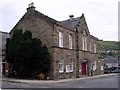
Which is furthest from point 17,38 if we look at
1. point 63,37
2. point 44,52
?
point 63,37

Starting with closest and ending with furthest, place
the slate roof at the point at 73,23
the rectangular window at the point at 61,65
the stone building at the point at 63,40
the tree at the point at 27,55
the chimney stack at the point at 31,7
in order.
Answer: the tree at the point at 27,55 → the stone building at the point at 63,40 → the rectangular window at the point at 61,65 → the chimney stack at the point at 31,7 → the slate roof at the point at 73,23

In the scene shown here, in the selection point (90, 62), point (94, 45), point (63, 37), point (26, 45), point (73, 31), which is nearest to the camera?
point (26, 45)

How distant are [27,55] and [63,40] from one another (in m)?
6.22

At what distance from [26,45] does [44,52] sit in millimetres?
2391

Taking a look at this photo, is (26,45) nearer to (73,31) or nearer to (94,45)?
(73,31)

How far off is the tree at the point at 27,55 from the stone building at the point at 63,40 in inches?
47.7

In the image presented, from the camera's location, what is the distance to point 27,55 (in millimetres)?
30547

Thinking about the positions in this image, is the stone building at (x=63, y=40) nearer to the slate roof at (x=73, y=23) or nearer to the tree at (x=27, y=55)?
the slate roof at (x=73, y=23)

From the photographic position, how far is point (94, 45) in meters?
46.9

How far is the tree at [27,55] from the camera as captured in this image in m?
30.9

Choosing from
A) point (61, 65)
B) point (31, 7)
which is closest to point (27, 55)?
point (61, 65)

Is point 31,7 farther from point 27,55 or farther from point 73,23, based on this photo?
point 73,23

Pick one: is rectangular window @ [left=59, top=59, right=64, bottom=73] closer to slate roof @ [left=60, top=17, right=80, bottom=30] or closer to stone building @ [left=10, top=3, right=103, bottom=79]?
stone building @ [left=10, top=3, right=103, bottom=79]

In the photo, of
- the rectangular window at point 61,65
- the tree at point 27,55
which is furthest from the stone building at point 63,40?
the tree at point 27,55
